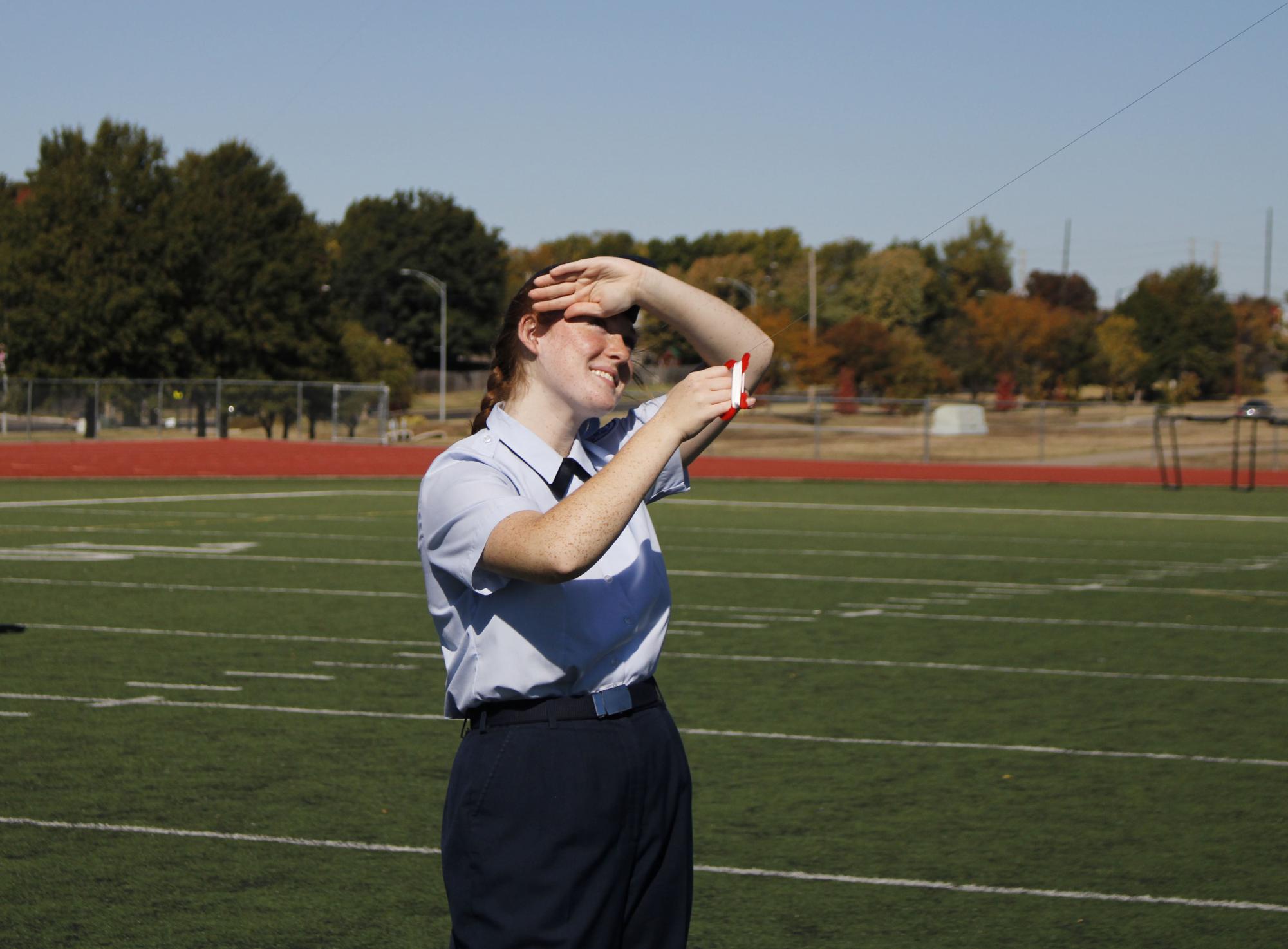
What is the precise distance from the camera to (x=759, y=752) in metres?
7.68

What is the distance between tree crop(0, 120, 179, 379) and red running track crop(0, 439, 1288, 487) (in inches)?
947

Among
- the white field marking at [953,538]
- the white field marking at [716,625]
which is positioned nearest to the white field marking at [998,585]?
the white field marking at [716,625]

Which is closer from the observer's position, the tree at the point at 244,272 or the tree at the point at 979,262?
the tree at the point at 244,272

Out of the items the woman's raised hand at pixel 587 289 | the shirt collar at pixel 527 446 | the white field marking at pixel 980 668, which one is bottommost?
the white field marking at pixel 980 668

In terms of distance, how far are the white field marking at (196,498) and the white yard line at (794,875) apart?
18.8 metres

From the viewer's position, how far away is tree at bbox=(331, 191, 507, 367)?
10612 cm

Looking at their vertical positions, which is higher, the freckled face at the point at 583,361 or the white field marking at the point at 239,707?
the freckled face at the point at 583,361

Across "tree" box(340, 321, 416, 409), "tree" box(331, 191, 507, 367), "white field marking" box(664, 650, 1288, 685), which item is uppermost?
"tree" box(331, 191, 507, 367)

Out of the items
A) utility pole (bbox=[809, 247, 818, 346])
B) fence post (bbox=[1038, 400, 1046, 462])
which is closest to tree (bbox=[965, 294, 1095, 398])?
utility pole (bbox=[809, 247, 818, 346])

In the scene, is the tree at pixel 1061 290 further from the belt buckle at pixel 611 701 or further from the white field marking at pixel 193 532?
the belt buckle at pixel 611 701

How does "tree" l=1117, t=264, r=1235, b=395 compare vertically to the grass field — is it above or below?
above

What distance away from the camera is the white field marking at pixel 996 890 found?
5410 millimetres

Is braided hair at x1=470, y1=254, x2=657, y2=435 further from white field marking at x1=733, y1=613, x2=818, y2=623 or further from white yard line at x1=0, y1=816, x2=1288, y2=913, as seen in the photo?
white field marking at x1=733, y1=613, x2=818, y2=623

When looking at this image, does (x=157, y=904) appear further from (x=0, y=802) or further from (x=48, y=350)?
(x=48, y=350)
